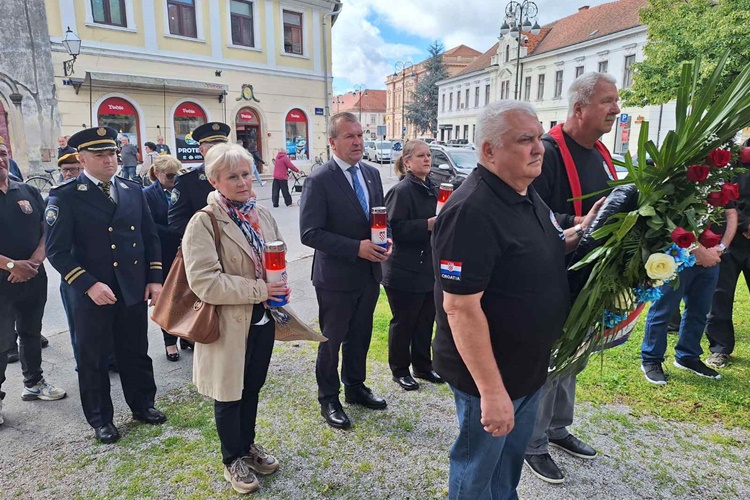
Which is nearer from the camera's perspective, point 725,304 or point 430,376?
point 430,376

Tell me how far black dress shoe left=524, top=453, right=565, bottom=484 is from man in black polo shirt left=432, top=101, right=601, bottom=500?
3.18 feet

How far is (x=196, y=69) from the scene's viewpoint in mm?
19891

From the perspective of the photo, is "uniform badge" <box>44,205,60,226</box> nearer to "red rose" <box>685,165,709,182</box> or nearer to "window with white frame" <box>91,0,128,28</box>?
"red rose" <box>685,165,709,182</box>

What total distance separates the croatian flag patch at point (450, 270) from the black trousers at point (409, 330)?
193cm

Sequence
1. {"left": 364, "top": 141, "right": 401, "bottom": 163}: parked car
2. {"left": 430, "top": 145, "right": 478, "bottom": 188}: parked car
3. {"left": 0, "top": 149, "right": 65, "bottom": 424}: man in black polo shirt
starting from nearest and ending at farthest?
{"left": 0, "top": 149, "right": 65, "bottom": 424}: man in black polo shirt → {"left": 430, "top": 145, "right": 478, "bottom": 188}: parked car → {"left": 364, "top": 141, "right": 401, "bottom": 163}: parked car

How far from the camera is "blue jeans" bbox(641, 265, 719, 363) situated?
153 inches

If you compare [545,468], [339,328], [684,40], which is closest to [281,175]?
[339,328]

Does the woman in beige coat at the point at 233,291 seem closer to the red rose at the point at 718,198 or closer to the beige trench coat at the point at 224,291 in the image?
the beige trench coat at the point at 224,291

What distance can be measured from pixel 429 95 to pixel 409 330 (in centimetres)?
6329

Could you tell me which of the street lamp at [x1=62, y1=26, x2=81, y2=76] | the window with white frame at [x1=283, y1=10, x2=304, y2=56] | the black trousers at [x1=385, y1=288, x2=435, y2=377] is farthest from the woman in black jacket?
the window with white frame at [x1=283, y1=10, x2=304, y2=56]

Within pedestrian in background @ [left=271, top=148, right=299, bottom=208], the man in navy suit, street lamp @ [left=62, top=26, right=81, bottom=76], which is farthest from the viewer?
street lamp @ [left=62, top=26, right=81, bottom=76]

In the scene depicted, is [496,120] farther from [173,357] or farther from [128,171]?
[128,171]

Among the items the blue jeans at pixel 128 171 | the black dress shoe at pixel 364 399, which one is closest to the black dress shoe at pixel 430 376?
the black dress shoe at pixel 364 399

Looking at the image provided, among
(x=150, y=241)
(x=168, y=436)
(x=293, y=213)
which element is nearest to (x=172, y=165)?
(x=150, y=241)
